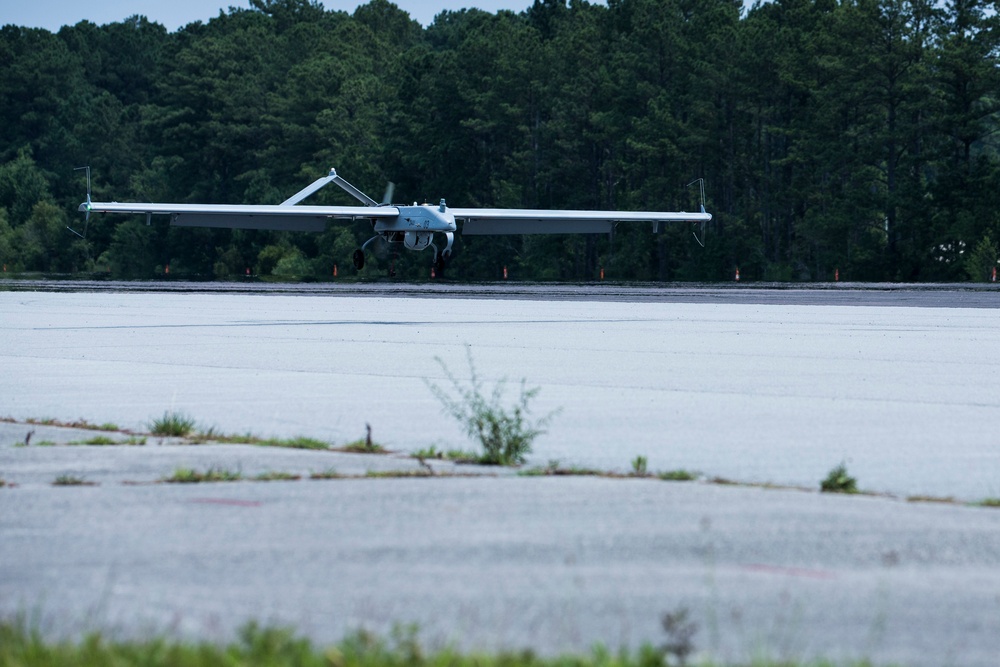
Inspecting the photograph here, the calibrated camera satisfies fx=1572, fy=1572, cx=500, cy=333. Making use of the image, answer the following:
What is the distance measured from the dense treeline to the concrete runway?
59021 millimetres

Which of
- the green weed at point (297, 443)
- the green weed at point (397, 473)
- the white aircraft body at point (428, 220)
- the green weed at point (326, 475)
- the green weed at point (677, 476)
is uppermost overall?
the white aircraft body at point (428, 220)

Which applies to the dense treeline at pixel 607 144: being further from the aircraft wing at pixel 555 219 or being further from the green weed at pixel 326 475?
the green weed at pixel 326 475

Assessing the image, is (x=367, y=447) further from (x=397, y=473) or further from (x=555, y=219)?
(x=555, y=219)

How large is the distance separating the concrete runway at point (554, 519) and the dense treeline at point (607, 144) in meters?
59.0

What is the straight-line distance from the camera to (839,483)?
8.74 meters

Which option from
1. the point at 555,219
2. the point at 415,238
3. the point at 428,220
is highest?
the point at 555,219

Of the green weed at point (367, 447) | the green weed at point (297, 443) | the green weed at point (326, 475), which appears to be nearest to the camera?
the green weed at point (326, 475)

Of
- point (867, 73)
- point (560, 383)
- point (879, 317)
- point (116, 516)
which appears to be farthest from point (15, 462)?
point (867, 73)

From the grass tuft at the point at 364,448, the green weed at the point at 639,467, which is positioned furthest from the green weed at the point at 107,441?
the green weed at the point at 639,467

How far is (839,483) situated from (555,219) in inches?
1736

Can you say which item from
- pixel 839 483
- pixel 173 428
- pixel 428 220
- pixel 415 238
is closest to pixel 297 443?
pixel 173 428

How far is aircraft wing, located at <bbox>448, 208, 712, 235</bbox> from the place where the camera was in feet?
158

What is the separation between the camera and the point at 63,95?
182 meters

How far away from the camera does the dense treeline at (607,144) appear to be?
86125mm
